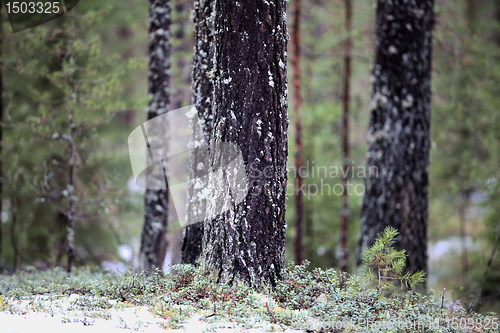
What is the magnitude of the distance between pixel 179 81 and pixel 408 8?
6.92 metres

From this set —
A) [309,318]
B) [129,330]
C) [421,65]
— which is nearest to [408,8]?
[421,65]

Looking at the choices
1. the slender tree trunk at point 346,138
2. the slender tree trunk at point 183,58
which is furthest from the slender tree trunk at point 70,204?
the slender tree trunk at point 346,138

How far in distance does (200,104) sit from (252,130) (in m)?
1.33

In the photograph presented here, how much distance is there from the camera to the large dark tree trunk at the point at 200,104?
5711 millimetres

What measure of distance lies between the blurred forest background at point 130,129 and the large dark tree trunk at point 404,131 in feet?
7.33

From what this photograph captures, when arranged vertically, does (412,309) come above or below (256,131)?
below

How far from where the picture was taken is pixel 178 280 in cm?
498

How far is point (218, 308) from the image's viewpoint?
426cm

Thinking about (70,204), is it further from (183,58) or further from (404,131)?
(183,58)

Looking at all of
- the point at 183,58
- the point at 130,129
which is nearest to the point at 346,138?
the point at 183,58

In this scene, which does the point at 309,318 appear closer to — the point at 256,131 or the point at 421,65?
the point at 256,131
